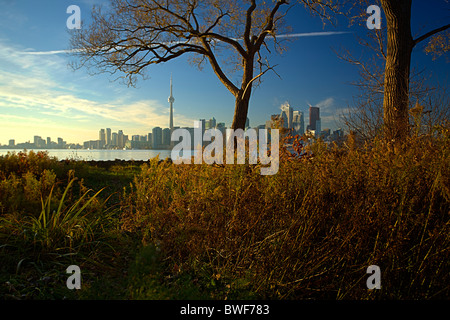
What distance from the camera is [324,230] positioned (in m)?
2.90

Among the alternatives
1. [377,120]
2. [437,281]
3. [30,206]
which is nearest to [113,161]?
[30,206]

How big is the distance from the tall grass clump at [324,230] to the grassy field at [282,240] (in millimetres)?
13

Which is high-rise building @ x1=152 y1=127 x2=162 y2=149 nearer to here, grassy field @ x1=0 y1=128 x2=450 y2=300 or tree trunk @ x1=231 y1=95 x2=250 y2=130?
tree trunk @ x1=231 y1=95 x2=250 y2=130

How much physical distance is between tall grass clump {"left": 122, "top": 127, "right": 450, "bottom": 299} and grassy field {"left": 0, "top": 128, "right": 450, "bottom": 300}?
0.5 inches

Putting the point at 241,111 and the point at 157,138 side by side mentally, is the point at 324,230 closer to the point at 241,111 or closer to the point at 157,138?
the point at 241,111

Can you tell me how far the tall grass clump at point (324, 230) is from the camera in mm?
2377

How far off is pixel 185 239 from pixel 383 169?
6.86 feet

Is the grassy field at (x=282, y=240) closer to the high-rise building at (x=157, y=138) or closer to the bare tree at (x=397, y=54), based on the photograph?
the bare tree at (x=397, y=54)

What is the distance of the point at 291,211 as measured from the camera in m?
2.97

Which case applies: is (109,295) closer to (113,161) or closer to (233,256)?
(233,256)

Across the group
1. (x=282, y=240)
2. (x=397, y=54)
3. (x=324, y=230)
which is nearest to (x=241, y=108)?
(x=397, y=54)

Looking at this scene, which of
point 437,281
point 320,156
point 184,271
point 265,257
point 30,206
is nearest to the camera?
point 437,281

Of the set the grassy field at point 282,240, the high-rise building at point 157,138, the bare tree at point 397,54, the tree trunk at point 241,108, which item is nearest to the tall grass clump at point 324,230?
the grassy field at point 282,240

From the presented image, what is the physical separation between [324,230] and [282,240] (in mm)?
530
